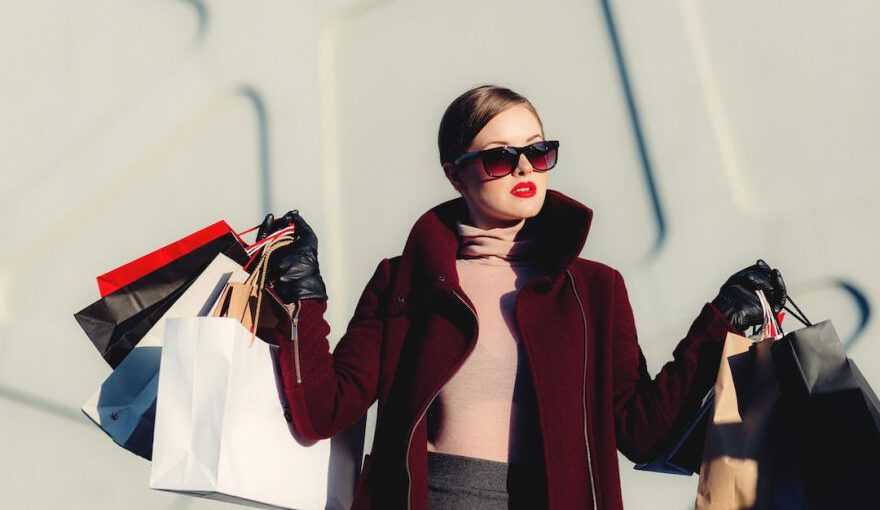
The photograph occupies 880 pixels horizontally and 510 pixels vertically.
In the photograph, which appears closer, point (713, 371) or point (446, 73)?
point (713, 371)

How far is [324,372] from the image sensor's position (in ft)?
4.13

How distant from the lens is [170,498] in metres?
2.21

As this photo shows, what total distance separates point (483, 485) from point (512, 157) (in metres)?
0.44

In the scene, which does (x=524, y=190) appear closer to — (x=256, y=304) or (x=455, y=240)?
(x=455, y=240)

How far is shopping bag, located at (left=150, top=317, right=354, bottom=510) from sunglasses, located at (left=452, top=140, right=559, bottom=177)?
1.28 feet

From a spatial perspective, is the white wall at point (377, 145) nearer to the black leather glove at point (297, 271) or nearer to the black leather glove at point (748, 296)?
the black leather glove at point (748, 296)

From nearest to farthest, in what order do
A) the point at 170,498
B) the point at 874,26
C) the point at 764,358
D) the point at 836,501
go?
the point at 836,501
the point at 764,358
the point at 874,26
the point at 170,498

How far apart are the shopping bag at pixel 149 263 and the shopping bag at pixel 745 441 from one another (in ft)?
2.36

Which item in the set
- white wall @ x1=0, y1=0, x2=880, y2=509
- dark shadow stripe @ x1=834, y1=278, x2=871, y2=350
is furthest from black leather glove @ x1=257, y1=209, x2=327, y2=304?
dark shadow stripe @ x1=834, y1=278, x2=871, y2=350

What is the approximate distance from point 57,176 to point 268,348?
132cm

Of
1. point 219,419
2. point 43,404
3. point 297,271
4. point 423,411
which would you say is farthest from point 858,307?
point 43,404

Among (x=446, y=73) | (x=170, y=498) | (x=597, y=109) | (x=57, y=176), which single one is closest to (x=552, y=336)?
(x=597, y=109)

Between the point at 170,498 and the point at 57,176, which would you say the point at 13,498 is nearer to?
the point at 170,498

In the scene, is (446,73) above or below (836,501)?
above
